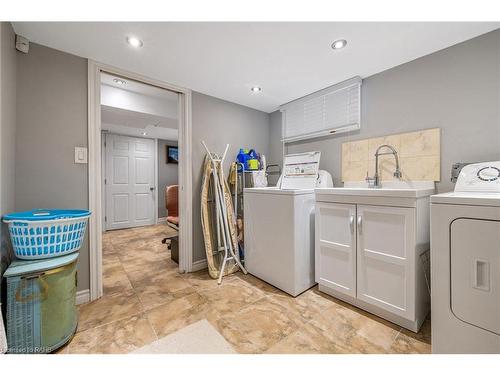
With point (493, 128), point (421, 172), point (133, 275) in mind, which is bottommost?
point (133, 275)

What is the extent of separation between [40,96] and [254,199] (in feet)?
6.17

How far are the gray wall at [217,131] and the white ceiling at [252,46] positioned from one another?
0.36 meters

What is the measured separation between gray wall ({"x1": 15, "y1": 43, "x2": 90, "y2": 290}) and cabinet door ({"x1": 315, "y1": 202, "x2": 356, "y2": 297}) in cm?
196

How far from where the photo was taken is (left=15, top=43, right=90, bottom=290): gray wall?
1444 mm

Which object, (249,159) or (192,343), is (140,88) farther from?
(192,343)

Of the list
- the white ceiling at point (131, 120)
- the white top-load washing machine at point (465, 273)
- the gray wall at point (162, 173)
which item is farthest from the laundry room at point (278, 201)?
the gray wall at point (162, 173)

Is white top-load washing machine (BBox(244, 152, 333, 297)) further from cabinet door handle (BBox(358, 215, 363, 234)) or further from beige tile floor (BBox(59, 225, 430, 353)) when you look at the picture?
cabinet door handle (BBox(358, 215, 363, 234))

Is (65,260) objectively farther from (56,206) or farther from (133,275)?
(133,275)

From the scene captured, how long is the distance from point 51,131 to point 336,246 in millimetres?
2380

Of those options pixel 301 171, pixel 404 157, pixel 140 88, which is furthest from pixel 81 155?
pixel 404 157

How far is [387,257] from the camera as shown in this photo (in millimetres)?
1373

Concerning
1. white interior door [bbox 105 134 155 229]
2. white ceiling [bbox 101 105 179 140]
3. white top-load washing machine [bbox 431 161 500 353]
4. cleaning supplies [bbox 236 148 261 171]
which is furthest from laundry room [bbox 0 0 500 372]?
white interior door [bbox 105 134 155 229]

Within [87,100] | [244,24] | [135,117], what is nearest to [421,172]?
[244,24]

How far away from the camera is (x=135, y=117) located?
9.87 feet
